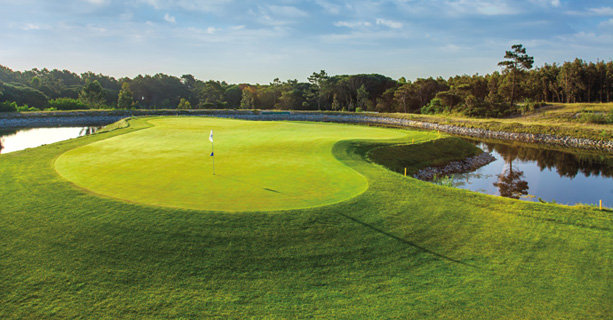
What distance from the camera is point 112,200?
33.3 feet

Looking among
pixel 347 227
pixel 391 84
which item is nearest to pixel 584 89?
pixel 391 84

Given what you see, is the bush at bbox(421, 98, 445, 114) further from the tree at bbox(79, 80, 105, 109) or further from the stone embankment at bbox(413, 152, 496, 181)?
the tree at bbox(79, 80, 105, 109)

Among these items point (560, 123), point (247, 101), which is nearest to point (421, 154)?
point (560, 123)

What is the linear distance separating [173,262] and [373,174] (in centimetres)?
894

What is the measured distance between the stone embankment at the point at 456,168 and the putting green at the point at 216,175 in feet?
19.4

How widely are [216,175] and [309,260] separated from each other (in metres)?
6.72

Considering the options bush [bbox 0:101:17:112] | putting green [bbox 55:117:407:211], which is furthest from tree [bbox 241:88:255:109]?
putting green [bbox 55:117:407:211]

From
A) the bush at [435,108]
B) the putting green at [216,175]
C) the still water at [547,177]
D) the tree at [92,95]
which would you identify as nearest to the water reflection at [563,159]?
the still water at [547,177]

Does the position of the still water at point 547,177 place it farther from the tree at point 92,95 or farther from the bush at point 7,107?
the tree at point 92,95

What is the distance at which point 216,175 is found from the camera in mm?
13086

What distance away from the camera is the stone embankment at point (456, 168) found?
67.6ft

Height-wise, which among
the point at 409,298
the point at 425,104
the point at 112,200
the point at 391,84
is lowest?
the point at 409,298

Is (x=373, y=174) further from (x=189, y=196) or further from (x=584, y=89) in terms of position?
(x=584, y=89)

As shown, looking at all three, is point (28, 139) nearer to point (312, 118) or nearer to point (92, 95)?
point (312, 118)
